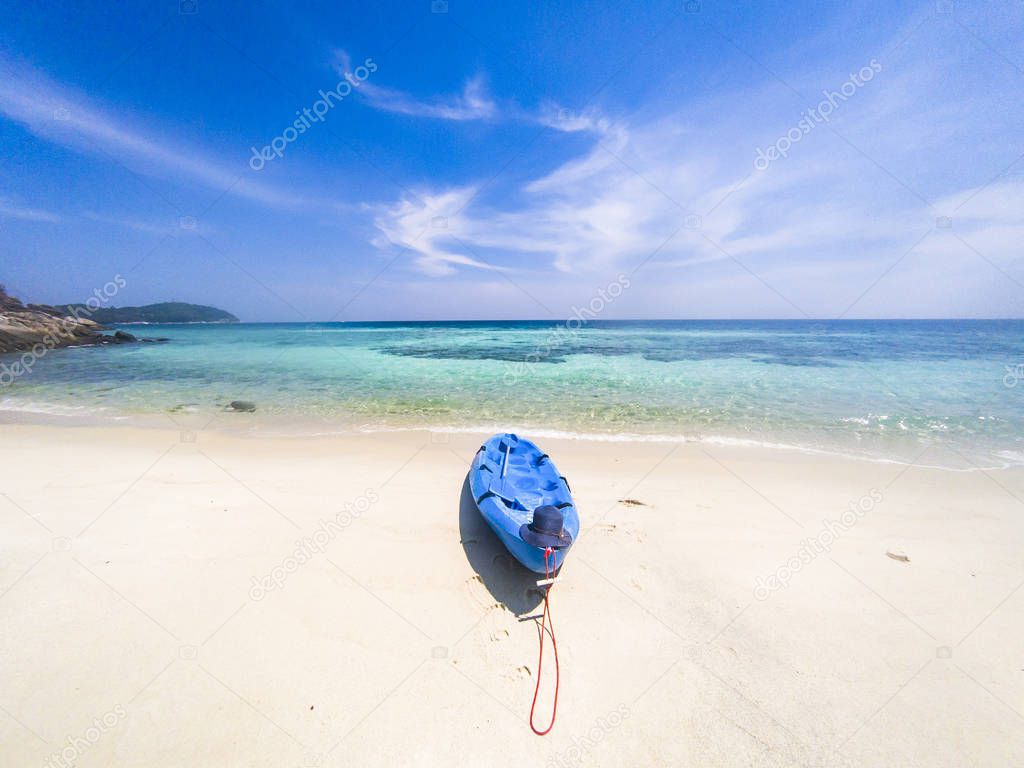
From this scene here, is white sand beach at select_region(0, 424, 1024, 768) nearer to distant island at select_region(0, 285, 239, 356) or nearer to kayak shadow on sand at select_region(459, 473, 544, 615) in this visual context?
kayak shadow on sand at select_region(459, 473, 544, 615)

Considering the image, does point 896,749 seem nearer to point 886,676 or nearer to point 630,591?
point 886,676

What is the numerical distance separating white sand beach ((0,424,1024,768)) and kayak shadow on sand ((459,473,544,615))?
39 millimetres

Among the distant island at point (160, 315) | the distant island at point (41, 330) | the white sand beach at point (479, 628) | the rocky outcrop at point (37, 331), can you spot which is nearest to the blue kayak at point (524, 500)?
the white sand beach at point (479, 628)

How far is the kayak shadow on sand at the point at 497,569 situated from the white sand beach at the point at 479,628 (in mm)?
39

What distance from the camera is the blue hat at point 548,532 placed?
150 inches

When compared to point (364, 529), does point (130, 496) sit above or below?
above

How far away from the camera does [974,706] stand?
10.1ft

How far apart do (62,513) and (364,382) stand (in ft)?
36.1

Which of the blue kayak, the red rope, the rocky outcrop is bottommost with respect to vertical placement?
the red rope

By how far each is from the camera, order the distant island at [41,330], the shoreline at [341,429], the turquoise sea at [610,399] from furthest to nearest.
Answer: the distant island at [41,330] → the turquoise sea at [610,399] → the shoreline at [341,429]

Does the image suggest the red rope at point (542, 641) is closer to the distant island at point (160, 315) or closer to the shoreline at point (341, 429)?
the shoreline at point (341, 429)

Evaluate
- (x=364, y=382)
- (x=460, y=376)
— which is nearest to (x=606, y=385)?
(x=460, y=376)

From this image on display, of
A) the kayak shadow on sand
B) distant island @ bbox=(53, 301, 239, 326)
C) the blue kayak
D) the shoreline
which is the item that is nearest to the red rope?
the blue kayak

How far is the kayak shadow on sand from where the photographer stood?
13.2 ft
